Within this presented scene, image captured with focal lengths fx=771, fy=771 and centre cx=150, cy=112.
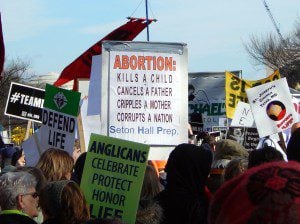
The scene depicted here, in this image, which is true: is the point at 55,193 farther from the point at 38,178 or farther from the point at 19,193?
the point at 38,178

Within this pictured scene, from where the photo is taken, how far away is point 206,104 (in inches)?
658

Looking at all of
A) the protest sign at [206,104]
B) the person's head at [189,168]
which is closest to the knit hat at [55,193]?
the person's head at [189,168]

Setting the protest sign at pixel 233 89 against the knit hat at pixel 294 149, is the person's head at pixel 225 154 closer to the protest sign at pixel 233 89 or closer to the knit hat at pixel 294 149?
the knit hat at pixel 294 149

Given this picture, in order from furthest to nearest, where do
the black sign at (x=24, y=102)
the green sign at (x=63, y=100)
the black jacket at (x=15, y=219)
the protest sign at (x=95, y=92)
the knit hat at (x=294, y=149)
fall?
the black sign at (x=24, y=102), the protest sign at (x=95, y=92), the green sign at (x=63, y=100), the black jacket at (x=15, y=219), the knit hat at (x=294, y=149)

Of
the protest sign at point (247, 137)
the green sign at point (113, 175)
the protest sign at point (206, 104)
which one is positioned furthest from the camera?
the protest sign at point (206, 104)

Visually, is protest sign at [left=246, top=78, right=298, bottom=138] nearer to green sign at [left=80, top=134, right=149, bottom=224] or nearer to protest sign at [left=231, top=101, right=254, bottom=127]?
protest sign at [left=231, top=101, right=254, bottom=127]

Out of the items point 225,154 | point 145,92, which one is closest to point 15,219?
point 225,154

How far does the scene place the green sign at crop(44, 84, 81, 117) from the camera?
7.75 metres

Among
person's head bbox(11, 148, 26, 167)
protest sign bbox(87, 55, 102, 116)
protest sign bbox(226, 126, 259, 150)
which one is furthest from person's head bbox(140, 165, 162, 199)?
protest sign bbox(226, 126, 259, 150)

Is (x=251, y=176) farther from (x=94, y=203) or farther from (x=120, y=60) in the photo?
(x=120, y=60)

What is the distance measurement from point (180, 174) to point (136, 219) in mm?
379

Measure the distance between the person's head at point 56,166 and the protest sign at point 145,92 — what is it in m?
2.48

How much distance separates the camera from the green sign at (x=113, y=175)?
15.6 ft

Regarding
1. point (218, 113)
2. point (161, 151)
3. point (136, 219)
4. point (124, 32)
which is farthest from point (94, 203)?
point (218, 113)
